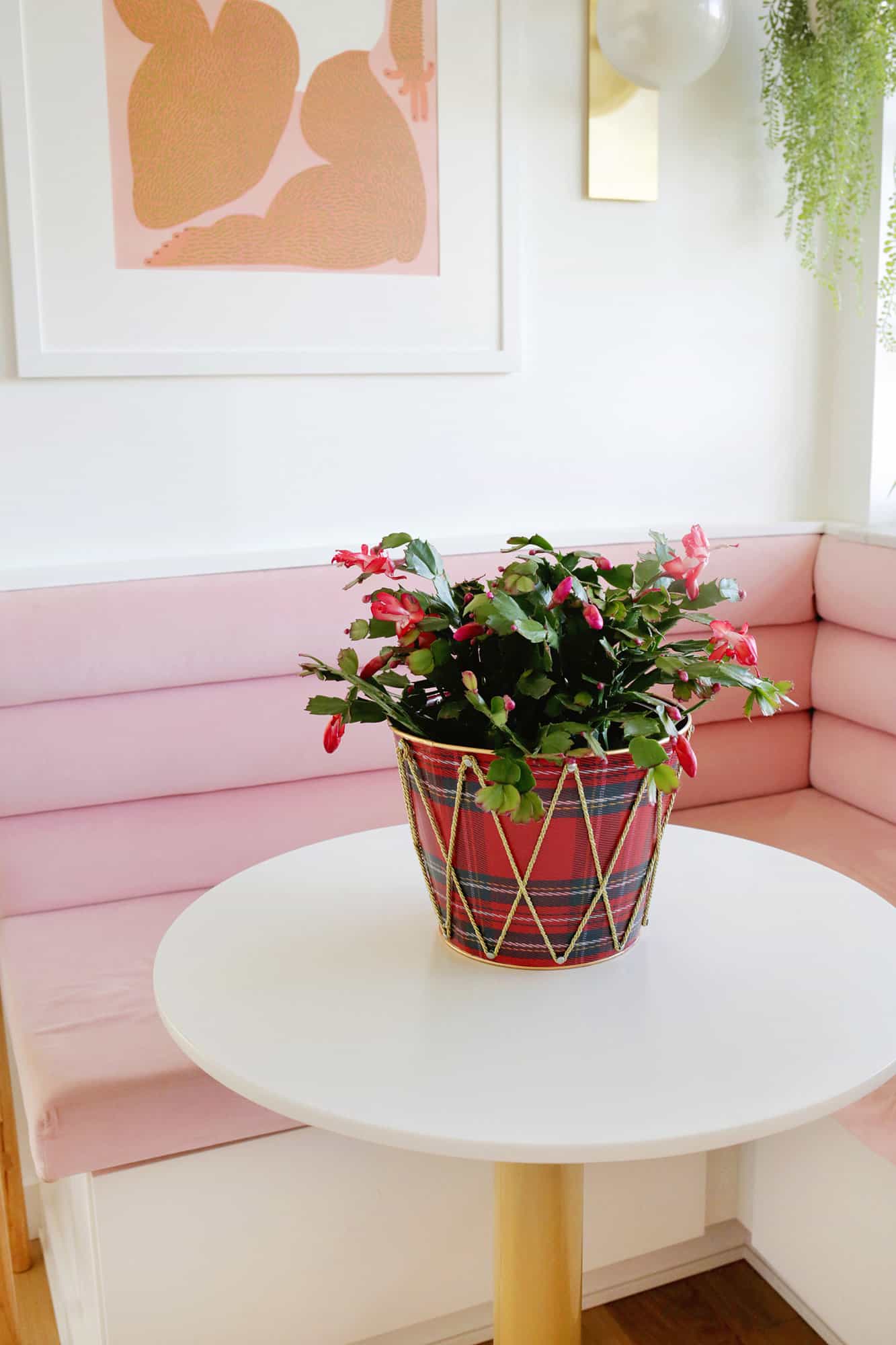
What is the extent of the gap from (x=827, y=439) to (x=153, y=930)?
175 cm

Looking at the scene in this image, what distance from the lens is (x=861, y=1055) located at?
3.34ft

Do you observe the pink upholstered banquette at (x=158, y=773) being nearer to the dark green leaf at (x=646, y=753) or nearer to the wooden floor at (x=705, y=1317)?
the wooden floor at (x=705, y=1317)

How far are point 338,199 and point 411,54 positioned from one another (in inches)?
11.0

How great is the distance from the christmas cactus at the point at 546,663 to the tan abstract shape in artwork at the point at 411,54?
126 centimetres

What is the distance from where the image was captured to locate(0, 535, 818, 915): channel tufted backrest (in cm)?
189

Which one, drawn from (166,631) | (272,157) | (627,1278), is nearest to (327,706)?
(166,631)

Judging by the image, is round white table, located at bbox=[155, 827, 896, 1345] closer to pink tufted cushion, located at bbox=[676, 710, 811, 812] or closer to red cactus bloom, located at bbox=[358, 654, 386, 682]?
red cactus bloom, located at bbox=[358, 654, 386, 682]

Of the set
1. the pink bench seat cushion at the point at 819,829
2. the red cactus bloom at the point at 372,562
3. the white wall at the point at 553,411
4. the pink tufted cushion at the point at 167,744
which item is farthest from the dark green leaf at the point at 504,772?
the white wall at the point at 553,411

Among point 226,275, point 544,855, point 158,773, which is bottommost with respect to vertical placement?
point 158,773

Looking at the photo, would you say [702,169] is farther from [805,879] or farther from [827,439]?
[805,879]

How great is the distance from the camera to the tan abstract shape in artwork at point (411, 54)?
2.11 m

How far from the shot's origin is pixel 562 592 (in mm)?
1106

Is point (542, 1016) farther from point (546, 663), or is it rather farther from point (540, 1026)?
point (546, 663)

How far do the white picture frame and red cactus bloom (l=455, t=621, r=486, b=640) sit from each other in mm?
1143
